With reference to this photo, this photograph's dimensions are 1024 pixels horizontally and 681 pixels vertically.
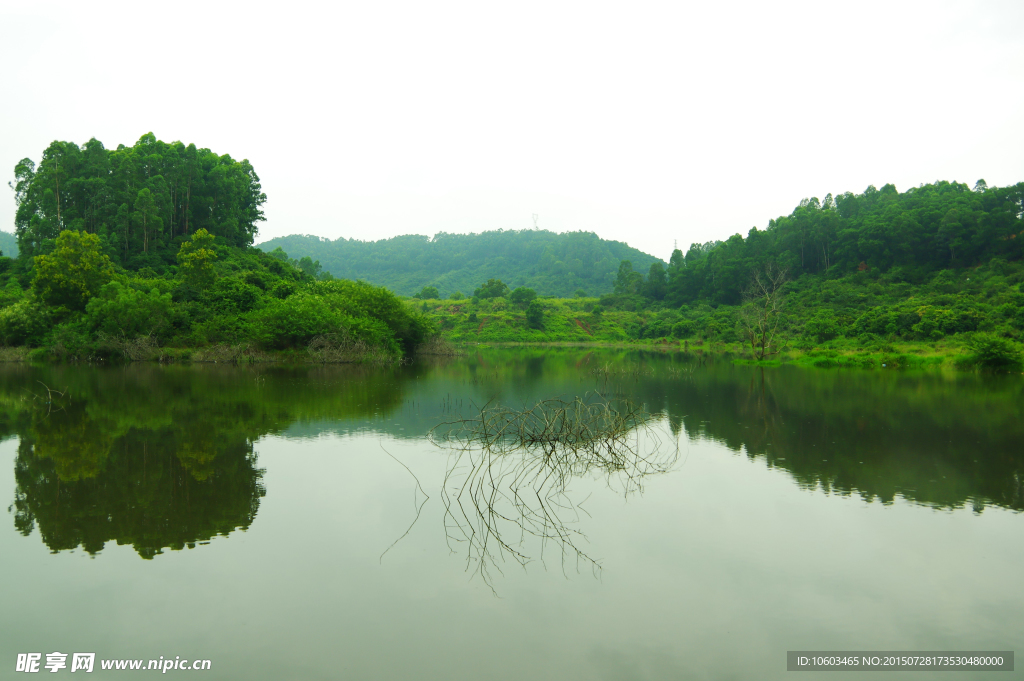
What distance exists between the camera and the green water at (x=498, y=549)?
4305 mm

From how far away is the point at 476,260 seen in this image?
15325 cm

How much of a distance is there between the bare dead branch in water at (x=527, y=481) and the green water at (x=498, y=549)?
6cm

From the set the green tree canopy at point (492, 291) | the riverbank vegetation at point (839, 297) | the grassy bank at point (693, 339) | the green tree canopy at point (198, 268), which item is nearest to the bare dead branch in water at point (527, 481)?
the grassy bank at point (693, 339)

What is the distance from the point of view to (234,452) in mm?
10141

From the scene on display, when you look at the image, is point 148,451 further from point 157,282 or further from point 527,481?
point 157,282

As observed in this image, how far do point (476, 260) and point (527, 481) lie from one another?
481ft

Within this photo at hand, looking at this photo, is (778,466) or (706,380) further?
(706,380)

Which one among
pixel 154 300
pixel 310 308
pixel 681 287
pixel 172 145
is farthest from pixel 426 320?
pixel 681 287

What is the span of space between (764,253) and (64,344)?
76699 mm

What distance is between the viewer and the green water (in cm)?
430

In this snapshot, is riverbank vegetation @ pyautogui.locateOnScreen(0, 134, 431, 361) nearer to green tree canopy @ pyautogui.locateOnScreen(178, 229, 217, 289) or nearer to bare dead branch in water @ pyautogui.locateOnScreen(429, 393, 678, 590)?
green tree canopy @ pyautogui.locateOnScreen(178, 229, 217, 289)

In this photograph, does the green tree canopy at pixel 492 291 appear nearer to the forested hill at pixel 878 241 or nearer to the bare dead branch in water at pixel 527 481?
the forested hill at pixel 878 241

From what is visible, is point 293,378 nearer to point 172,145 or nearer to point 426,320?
point 426,320

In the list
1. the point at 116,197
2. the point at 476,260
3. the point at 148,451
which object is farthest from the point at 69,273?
the point at 476,260
